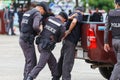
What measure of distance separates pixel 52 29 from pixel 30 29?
2.02ft

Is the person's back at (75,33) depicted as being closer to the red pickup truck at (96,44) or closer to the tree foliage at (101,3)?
the red pickup truck at (96,44)

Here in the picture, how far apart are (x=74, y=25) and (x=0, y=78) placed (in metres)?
2.53

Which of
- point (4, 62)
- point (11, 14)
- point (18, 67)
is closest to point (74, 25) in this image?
point (18, 67)

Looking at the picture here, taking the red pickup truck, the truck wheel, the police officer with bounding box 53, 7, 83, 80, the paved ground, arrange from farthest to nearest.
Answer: the paved ground < the truck wheel < the police officer with bounding box 53, 7, 83, 80 < the red pickup truck

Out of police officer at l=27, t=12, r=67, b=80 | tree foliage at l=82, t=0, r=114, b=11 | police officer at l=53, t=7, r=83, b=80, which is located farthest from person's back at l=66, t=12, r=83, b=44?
tree foliage at l=82, t=0, r=114, b=11

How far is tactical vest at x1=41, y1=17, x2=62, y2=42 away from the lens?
10.7 metres

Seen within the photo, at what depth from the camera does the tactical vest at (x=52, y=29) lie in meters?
10.7

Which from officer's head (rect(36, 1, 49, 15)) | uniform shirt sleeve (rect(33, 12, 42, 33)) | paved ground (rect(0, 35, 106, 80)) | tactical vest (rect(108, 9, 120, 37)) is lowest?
paved ground (rect(0, 35, 106, 80))

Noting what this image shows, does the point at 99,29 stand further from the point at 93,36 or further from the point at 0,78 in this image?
the point at 0,78

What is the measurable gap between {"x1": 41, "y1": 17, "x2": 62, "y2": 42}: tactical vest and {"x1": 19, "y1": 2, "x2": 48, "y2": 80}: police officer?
161 mm

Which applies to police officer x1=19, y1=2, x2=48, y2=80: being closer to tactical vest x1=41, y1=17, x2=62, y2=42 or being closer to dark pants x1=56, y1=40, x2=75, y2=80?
tactical vest x1=41, y1=17, x2=62, y2=42

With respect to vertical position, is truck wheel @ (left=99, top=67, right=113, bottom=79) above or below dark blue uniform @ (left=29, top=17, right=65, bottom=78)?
below

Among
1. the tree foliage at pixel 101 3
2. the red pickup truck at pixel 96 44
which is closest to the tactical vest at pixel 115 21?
the red pickup truck at pixel 96 44

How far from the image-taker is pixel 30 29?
438 inches
